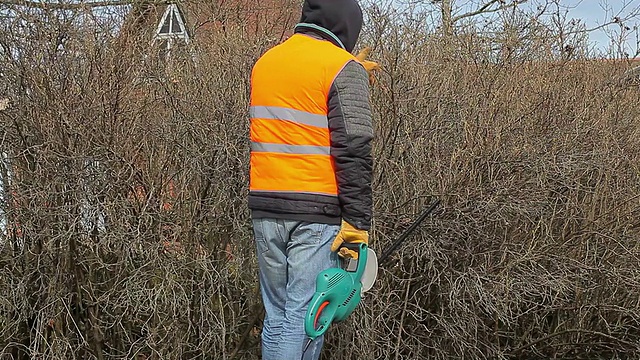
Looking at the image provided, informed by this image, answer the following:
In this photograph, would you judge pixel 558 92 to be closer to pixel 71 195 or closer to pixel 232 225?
pixel 232 225

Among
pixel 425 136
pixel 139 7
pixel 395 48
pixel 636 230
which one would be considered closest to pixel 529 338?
pixel 636 230

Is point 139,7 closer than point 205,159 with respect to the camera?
No

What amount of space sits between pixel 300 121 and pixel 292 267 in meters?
0.63

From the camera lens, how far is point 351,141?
309 cm

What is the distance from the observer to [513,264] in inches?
180

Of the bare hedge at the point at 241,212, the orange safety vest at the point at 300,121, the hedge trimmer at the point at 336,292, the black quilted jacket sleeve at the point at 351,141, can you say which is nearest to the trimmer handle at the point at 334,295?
the hedge trimmer at the point at 336,292

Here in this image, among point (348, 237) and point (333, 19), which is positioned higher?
point (333, 19)

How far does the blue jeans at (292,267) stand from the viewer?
3.22 metres

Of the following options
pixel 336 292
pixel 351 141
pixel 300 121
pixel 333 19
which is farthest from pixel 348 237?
pixel 333 19

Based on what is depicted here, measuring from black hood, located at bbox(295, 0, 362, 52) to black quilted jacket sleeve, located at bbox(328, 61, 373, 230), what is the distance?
0.19 metres

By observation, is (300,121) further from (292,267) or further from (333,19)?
(292,267)

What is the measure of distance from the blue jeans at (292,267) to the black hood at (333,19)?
2.69 feet

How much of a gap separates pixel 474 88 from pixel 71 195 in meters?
2.66

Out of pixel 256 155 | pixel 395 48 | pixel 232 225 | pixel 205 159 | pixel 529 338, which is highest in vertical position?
pixel 395 48
